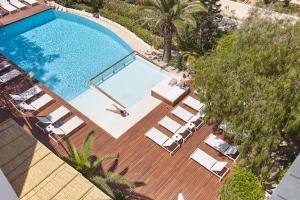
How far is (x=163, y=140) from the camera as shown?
19797 mm

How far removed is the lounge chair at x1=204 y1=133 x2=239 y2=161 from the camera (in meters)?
18.9

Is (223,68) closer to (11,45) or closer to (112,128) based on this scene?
(112,128)

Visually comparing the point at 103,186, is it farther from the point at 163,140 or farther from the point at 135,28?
the point at 135,28

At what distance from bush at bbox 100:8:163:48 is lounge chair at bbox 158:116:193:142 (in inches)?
325

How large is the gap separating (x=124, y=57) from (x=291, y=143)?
1301cm

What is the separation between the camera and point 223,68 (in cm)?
1530

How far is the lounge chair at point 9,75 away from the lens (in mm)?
24062

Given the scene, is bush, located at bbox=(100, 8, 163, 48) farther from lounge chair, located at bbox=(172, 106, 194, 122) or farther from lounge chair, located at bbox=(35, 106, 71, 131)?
lounge chair, located at bbox=(35, 106, 71, 131)

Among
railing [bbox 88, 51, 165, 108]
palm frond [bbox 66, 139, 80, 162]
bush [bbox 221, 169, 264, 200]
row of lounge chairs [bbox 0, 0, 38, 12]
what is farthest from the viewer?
row of lounge chairs [bbox 0, 0, 38, 12]

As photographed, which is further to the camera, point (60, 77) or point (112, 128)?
point (60, 77)

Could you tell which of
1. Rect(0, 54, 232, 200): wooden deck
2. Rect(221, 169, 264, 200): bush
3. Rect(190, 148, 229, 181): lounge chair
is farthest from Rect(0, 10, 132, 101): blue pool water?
Rect(221, 169, 264, 200): bush

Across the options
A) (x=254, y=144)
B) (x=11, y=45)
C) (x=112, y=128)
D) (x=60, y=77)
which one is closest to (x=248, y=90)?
(x=254, y=144)

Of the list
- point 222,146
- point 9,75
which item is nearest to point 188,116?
point 222,146

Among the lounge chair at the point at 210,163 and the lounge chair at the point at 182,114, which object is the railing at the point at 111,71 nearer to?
the lounge chair at the point at 182,114
